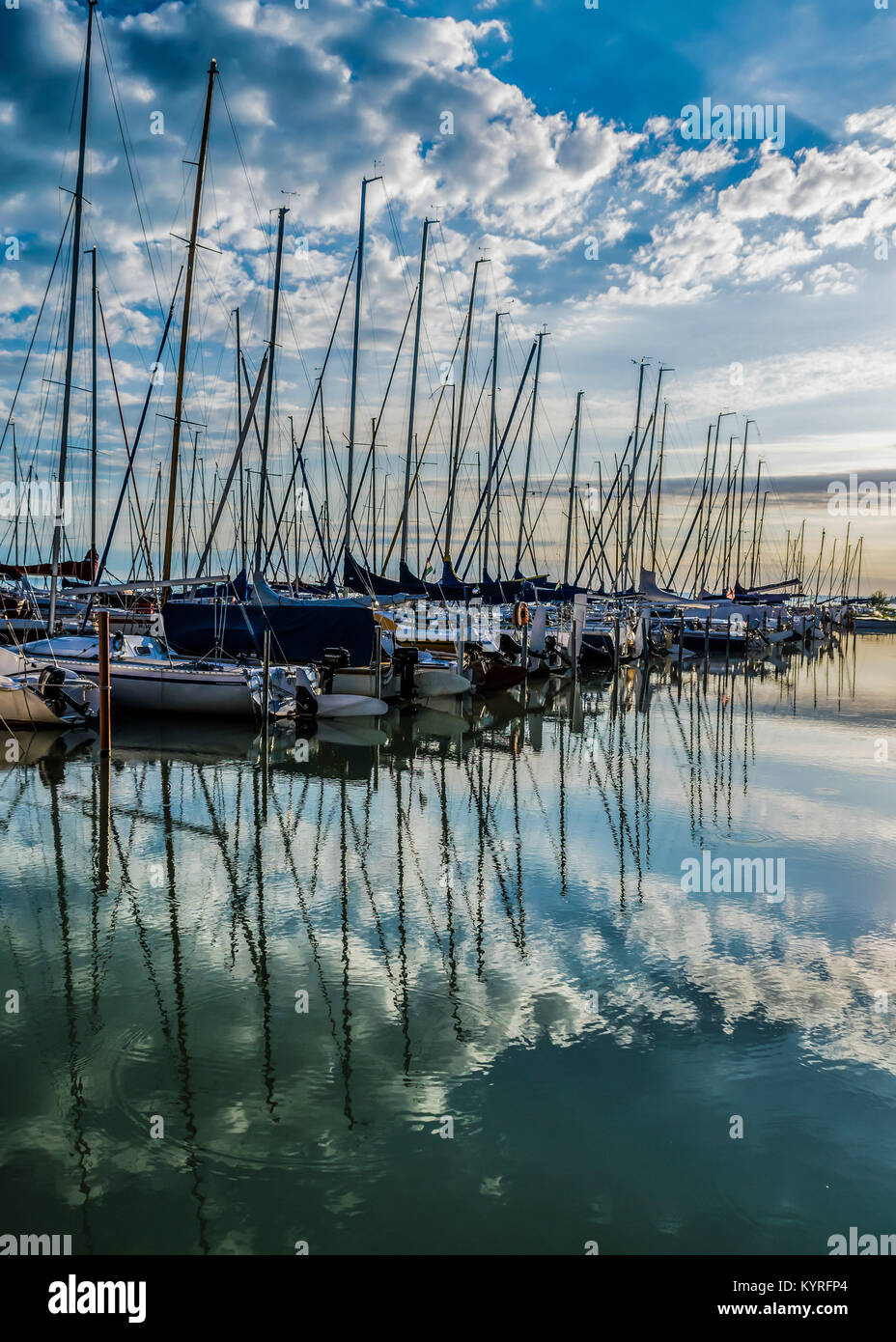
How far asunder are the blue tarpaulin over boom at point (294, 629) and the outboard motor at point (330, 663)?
184 mm

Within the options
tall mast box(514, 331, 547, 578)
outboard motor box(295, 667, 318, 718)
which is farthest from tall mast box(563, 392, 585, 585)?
outboard motor box(295, 667, 318, 718)

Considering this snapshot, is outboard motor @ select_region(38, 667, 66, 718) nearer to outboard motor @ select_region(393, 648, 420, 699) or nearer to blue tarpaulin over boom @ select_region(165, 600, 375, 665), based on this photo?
blue tarpaulin over boom @ select_region(165, 600, 375, 665)

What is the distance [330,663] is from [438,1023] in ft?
61.8

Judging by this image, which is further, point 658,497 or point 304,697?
point 658,497

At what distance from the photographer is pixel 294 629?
83.0 feet

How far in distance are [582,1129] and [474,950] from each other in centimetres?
309

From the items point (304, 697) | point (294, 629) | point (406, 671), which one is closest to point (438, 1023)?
point (304, 697)

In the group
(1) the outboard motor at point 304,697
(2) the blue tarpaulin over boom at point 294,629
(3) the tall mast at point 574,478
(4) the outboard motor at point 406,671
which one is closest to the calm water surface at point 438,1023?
(1) the outboard motor at point 304,697

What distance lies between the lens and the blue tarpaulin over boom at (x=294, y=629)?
25.3 meters

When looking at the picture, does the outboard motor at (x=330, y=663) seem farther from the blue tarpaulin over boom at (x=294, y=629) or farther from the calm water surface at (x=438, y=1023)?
the calm water surface at (x=438, y=1023)

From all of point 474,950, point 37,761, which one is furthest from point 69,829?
point 474,950

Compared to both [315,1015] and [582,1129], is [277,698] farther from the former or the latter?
[582,1129]

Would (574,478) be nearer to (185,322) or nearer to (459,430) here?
(459,430)

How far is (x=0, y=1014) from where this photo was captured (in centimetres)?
727
